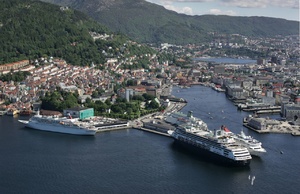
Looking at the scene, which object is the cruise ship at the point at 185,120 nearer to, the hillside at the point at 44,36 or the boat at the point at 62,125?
the boat at the point at 62,125

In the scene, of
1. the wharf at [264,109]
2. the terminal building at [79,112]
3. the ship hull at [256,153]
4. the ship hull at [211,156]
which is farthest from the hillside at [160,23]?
the ship hull at [256,153]

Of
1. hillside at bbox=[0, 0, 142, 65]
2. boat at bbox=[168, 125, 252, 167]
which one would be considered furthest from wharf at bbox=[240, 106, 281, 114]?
hillside at bbox=[0, 0, 142, 65]

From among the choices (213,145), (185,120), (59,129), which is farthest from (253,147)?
(59,129)

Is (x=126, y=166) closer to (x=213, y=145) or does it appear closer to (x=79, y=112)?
(x=213, y=145)

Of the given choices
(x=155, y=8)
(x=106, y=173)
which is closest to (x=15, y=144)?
(x=106, y=173)

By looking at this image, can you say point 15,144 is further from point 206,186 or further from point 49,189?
point 206,186
